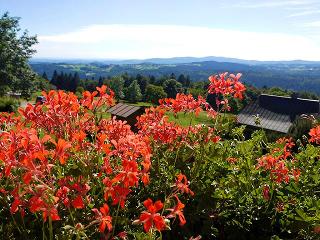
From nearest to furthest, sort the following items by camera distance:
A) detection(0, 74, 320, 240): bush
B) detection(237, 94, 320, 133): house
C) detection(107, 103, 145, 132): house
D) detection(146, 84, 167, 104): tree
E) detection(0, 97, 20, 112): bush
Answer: detection(0, 74, 320, 240): bush < detection(107, 103, 145, 132): house < detection(0, 97, 20, 112): bush < detection(237, 94, 320, 133): house < detection(146, 84, 167, 104): tree

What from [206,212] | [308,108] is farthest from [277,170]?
[308,108]

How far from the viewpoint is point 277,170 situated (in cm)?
263

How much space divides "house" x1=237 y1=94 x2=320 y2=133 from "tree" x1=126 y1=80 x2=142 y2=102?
66979 millimetres

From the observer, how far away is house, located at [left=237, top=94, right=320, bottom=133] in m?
47.1

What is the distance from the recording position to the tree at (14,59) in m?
43.0

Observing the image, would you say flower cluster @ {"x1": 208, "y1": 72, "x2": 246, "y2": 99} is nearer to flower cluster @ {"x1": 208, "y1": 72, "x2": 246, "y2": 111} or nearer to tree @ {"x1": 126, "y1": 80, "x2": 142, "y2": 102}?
flower cluster @ {"x1": 208, "y1": 72, "x2": 246, "y2": 111}

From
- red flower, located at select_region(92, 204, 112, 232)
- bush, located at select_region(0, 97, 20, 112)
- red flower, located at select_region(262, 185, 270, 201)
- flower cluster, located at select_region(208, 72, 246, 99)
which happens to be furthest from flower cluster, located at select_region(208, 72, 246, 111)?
bush, located at select_region(0, 97, 20, 112)

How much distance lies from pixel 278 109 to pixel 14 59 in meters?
31.6

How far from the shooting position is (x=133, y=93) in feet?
376

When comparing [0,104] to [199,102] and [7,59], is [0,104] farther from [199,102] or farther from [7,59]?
[199,102]

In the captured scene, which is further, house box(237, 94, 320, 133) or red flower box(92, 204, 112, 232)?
house box(237, 94, 320, 133)

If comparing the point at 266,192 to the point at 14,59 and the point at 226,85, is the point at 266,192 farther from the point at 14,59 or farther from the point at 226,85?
the point at 14,59

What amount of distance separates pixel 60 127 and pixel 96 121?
0.54m

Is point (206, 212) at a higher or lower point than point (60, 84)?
higher
